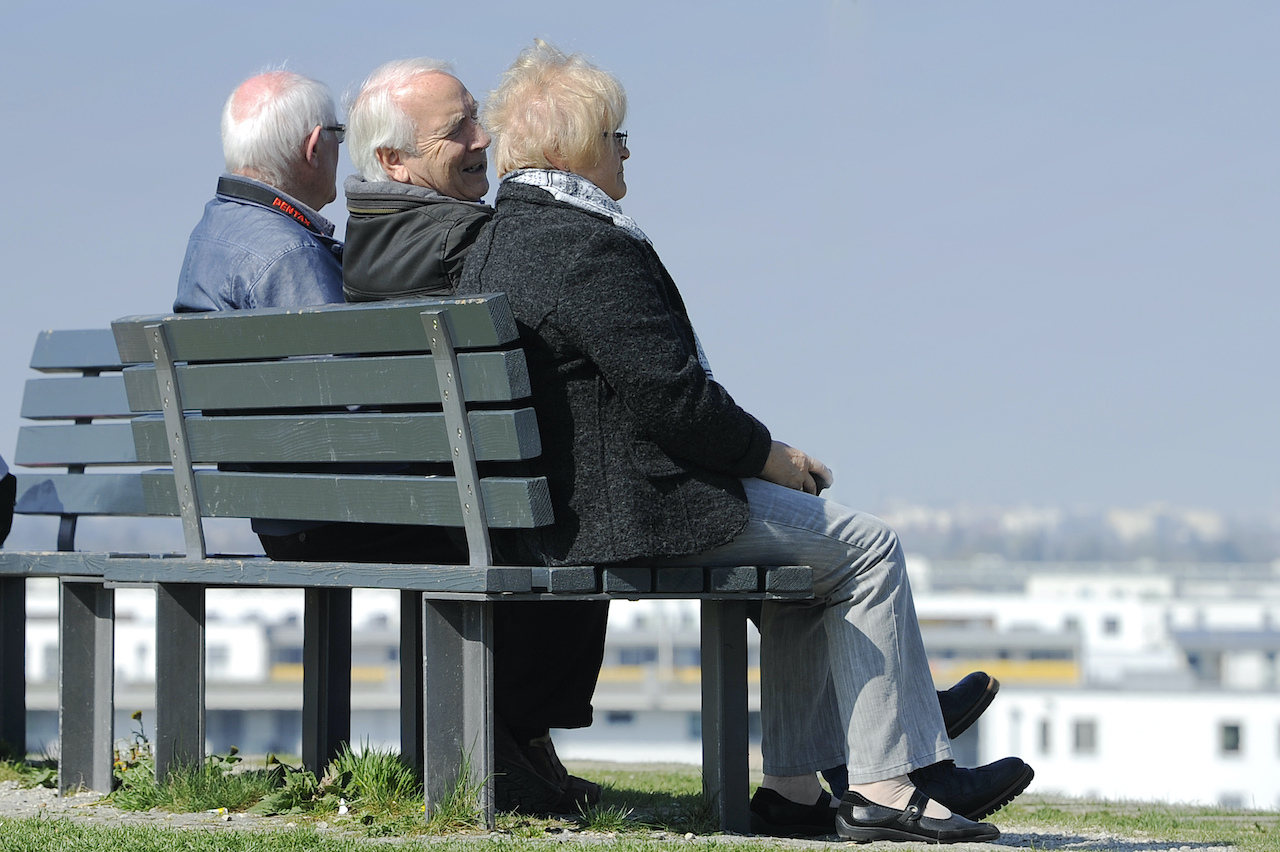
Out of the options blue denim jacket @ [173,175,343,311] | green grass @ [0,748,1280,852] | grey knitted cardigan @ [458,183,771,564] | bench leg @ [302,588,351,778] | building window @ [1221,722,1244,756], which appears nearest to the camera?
green grass @ [0,748,1280,852]

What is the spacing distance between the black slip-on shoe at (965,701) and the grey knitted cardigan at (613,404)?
0.88 meters

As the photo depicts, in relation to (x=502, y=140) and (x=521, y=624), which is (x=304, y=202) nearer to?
(x=502, y=140)

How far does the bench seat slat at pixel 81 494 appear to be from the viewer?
4855 millimetres

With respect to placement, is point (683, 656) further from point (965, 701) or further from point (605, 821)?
point (605, 821)

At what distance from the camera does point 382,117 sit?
4191 mm

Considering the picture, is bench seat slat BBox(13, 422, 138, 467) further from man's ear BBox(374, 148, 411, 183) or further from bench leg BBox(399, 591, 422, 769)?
man's ear BBox(374, 148, 411, 183)

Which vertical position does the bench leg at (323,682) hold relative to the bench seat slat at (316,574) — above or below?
below

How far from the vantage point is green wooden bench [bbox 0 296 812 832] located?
3498 millimetres

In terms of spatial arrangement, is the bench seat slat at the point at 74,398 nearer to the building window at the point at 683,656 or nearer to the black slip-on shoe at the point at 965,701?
the black slip-on shoe at the point at 965,701

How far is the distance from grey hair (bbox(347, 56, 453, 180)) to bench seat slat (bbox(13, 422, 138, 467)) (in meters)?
1.23

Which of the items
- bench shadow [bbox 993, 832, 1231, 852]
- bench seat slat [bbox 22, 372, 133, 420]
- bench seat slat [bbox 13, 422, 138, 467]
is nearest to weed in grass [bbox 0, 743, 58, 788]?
bench seat slat [bbox 13, 422, 138, 467]

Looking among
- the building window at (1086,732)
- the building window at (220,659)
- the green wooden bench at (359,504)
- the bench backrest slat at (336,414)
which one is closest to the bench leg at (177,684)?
the green wooden bench at (359,504)

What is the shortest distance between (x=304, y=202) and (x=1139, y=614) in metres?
89.3

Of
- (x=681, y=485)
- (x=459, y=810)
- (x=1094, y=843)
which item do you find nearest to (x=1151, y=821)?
(x=1094, y=843)
